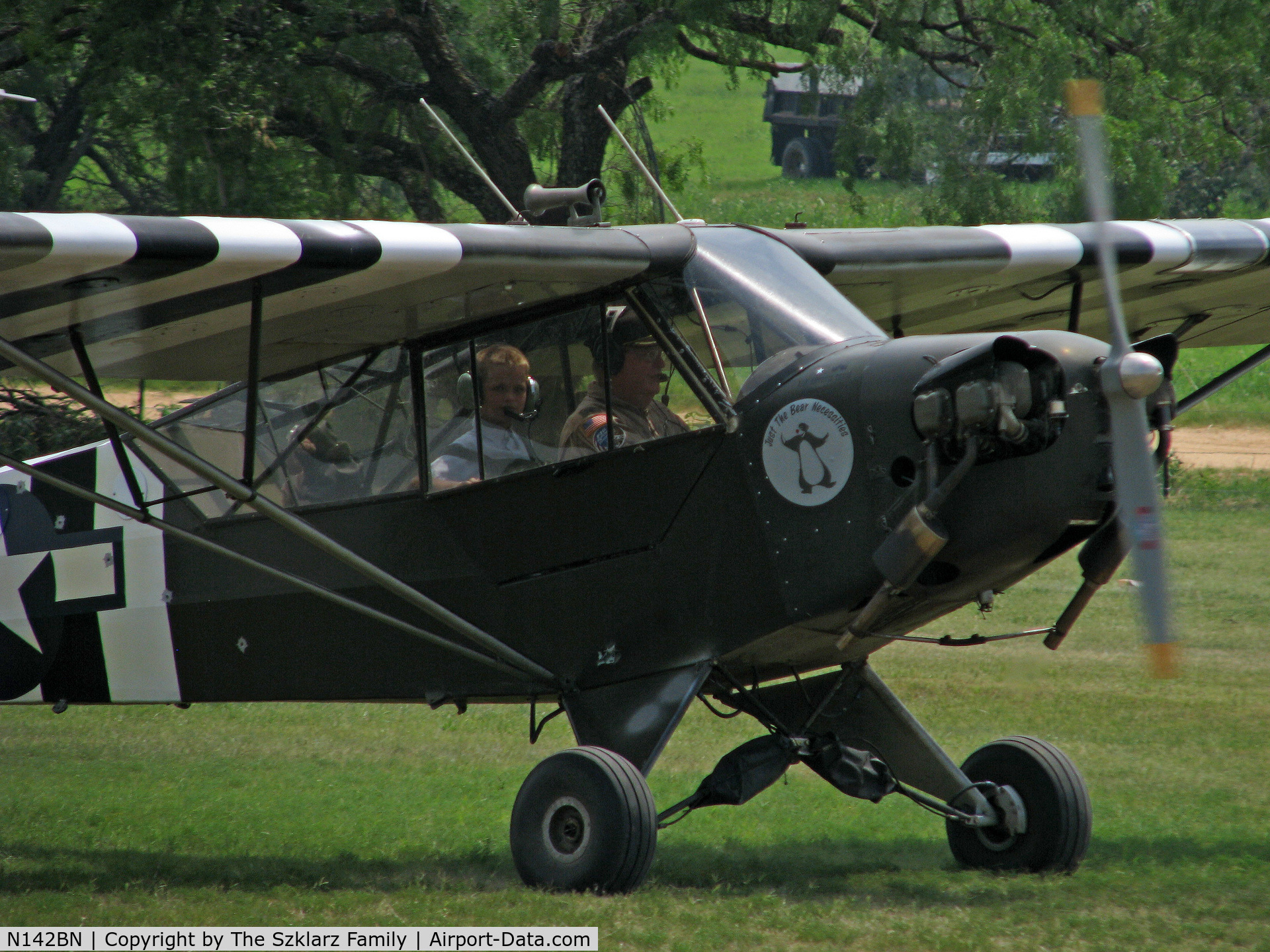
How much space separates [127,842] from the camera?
23.3 ft

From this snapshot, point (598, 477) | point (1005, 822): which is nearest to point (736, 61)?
point (598, 477)

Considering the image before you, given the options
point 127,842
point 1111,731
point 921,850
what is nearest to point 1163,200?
point 1111,731

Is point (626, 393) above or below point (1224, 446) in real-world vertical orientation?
above

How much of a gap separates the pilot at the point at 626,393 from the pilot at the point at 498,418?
0.31m

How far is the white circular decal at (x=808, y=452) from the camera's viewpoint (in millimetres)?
5152

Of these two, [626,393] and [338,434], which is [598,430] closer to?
[626,393]

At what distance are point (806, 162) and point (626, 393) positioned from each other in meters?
44.7

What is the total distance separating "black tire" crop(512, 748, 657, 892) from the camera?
531 cm

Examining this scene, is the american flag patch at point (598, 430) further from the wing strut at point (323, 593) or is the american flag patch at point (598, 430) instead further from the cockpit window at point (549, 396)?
the wing strut at point (323, 593)

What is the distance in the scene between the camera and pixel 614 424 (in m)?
5.85

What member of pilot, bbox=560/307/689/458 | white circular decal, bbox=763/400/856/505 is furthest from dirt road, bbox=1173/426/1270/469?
white circular decal, bbox=763/400/856/505

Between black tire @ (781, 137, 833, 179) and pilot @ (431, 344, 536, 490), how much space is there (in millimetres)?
43638

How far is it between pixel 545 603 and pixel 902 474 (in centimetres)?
186

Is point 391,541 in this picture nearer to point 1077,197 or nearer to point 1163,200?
point 1077,197
